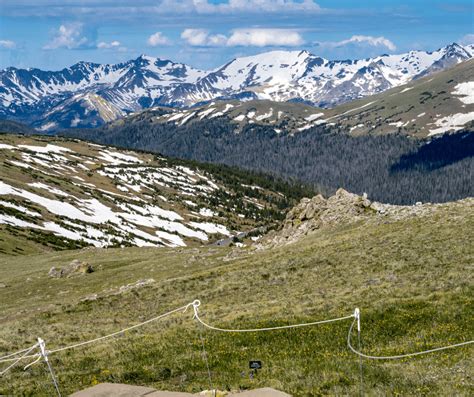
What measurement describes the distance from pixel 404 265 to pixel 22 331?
95.3 feet

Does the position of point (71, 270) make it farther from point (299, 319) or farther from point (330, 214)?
point (299, 319)

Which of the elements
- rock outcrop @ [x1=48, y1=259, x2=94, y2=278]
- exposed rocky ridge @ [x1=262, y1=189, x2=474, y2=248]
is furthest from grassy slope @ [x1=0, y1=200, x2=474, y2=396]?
exposed rocky ridge @ [x1=262, y1=189, x2=474, y2=248]

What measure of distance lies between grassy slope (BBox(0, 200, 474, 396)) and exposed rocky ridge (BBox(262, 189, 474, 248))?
889 cm

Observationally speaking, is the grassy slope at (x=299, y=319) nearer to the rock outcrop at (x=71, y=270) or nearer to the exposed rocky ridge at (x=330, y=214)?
the rock outcrop at (x=71, y=270)

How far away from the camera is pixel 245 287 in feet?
145

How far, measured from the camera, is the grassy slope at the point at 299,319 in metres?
19.8

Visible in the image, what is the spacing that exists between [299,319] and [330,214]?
49931 millimetres

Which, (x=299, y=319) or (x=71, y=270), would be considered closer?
(x=299, y=319)

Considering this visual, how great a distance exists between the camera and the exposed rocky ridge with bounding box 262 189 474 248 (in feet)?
228

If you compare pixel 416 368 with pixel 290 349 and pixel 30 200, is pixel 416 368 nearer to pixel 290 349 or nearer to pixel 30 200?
pixel 290 349

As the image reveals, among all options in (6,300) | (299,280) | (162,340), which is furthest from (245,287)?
(6,300)

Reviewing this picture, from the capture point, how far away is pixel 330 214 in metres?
78.0

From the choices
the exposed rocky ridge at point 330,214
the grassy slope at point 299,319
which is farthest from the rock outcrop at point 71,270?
the exposed rocky ridge at point 330,214

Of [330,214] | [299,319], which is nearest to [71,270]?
[330,214]
